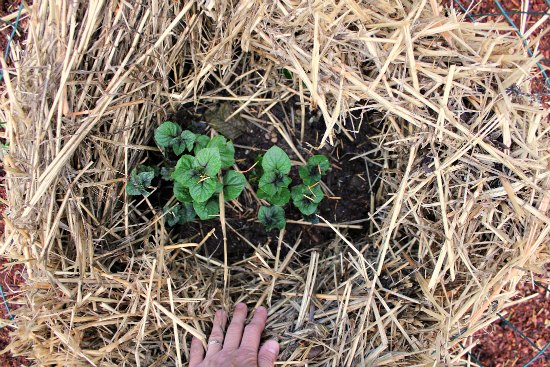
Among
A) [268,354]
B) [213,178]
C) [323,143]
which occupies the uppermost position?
[323,143]

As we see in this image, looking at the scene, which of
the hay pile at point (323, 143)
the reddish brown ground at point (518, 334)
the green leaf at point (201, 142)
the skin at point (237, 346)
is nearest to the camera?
the hay pile at point (323, 143)

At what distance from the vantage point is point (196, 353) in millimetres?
1596

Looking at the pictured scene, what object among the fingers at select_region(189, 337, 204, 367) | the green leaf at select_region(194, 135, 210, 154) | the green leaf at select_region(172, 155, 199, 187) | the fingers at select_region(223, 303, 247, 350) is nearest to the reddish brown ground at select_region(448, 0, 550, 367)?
the fingers at select_region(223, 303, 247, 350)

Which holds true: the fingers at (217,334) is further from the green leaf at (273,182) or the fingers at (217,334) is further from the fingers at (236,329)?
the green leaf at (273,182)

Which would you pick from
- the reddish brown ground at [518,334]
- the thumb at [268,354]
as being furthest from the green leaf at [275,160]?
the reddish brown ground at [518,334]

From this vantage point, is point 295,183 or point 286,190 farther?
point 295,183

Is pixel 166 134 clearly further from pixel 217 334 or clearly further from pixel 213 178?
pixel 217 334

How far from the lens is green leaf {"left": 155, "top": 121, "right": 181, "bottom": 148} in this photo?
1631 mm

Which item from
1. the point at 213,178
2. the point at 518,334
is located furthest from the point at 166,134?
the point at 518,334

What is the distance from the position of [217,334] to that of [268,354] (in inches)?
8.1

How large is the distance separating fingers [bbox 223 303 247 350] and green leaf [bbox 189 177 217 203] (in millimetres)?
466

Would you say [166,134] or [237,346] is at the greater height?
[166,134]

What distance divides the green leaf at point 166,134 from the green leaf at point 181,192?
155 millimetres

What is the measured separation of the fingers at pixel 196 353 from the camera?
62.2 inches
